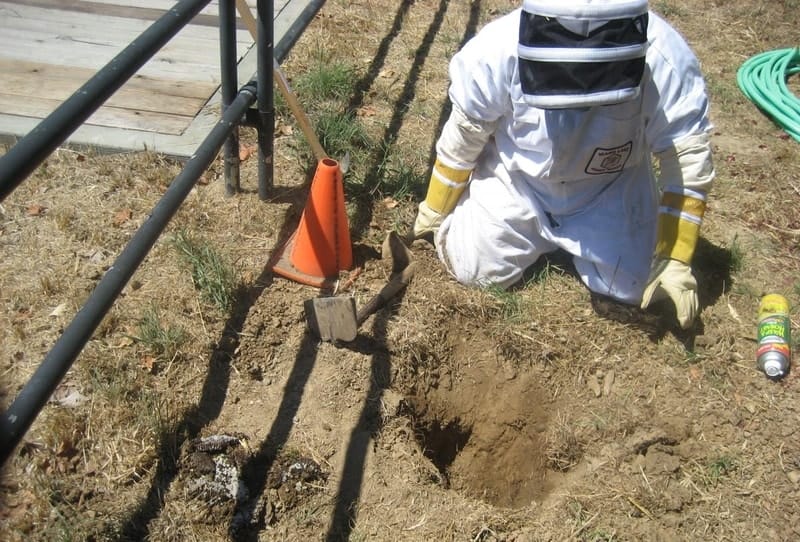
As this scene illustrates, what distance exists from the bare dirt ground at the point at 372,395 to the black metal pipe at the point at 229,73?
138 millimetres

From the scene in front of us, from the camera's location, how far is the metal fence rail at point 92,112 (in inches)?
57.9

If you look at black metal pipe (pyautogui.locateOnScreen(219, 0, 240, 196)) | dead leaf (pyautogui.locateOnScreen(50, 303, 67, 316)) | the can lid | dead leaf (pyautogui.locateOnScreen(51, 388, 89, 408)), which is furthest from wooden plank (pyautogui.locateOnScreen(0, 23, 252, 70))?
the can lid

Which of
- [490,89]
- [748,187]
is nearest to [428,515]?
[490,89]

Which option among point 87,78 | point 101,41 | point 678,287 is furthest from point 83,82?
point 678,287

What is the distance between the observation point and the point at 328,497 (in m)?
2.30

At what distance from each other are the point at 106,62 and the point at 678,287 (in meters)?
3.26

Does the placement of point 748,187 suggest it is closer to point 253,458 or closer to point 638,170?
point 638,170

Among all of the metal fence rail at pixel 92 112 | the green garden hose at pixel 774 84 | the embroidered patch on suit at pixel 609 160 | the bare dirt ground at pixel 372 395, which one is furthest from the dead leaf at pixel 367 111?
the green garden hose at pixel 774 84

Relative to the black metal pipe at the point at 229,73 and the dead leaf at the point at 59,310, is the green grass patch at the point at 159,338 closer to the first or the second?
the dead leaf at the point at 59,310

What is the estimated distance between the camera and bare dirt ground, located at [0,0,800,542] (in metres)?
2.27

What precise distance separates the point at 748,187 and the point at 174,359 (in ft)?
10.4

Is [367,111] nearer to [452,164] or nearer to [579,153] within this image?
[452,164]

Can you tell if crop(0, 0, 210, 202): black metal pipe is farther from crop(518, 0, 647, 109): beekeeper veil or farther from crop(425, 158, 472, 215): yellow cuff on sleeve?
crop(425, 158, 472, 215): yellow cuff on sleeve

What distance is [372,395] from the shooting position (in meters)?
2.60
